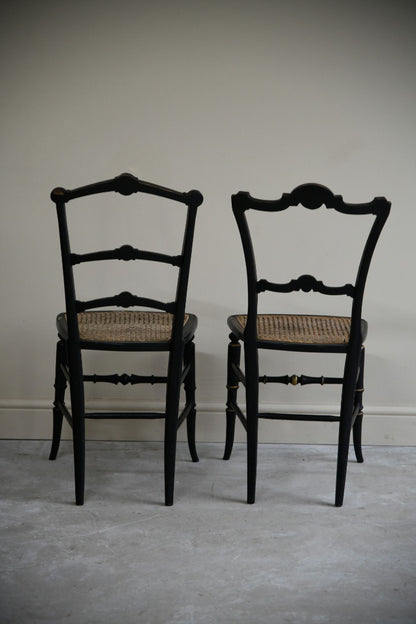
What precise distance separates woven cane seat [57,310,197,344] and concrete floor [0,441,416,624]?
1.81 ft

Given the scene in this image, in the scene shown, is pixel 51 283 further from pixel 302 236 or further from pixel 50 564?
pixel 50 564

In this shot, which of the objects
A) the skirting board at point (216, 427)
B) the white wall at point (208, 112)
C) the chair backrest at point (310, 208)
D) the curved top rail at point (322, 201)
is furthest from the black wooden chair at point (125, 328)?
the white wall at point (208, 112)

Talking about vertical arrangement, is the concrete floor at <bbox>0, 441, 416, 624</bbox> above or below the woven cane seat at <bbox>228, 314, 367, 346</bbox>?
below

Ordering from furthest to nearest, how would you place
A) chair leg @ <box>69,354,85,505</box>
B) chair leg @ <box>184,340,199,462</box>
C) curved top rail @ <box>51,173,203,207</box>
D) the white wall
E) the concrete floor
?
the white wall → chair leg @ <box>184,340,199,462</box> → chair leg @ <box>69,354,85,505</box> → curved top rail @ <box>51,173,203,207</box> → the concrete floor

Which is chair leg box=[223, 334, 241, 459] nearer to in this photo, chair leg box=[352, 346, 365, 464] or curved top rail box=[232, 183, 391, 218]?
chair leg box=[352, 346, 365, 464]

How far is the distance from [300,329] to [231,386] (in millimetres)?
422

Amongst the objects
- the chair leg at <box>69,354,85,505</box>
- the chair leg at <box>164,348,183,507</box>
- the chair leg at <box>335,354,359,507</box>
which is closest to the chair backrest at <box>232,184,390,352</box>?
the chair leg at <box>335,354,359,507</box>

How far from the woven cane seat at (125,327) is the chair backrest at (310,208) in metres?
0.31

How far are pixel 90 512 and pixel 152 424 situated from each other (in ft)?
2.76

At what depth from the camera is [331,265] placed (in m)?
2.97

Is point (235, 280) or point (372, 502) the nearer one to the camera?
point (372, 502)

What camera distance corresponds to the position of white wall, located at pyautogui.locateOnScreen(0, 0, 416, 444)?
2885mm

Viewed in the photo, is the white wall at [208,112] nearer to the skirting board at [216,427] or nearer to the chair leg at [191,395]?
the skirting board at [216,427]

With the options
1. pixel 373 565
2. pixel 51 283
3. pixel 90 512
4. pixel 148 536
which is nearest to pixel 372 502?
pixel 373 565
